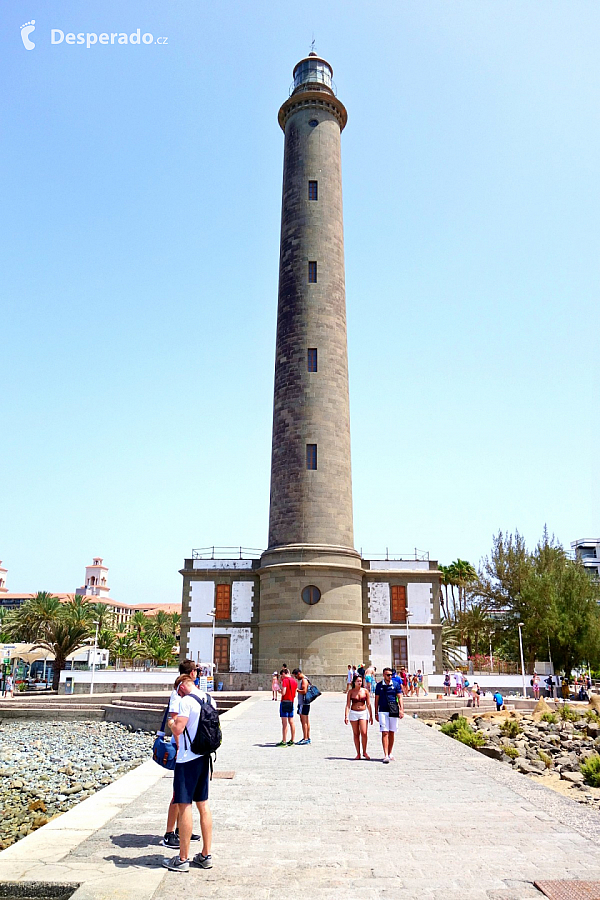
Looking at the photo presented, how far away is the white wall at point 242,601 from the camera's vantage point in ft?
109

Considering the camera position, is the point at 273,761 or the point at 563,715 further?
the point at 563,715

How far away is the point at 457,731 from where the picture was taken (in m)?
17.2

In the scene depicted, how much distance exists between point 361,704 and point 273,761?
6.14 feet

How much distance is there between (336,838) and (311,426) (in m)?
25.4

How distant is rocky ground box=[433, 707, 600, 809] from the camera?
13766 mm

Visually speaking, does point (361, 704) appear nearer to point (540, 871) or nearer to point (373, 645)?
point (540, 871)

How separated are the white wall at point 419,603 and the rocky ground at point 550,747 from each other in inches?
300

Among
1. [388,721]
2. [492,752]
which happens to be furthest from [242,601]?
[388,721]

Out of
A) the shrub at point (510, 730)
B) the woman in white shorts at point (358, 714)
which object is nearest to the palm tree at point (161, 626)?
the shrub at point (510, 730)

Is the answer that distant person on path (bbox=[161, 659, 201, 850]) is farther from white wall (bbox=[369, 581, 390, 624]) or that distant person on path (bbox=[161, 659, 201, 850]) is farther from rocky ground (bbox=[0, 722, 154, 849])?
white wall (bbox=[369, 581, 390, 624])

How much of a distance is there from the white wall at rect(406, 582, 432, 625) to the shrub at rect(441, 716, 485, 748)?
15170 millimetres

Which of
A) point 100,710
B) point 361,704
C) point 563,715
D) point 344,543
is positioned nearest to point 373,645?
point 344,543

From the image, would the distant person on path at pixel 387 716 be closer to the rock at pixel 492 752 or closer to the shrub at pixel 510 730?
the rock at pixel 492 752

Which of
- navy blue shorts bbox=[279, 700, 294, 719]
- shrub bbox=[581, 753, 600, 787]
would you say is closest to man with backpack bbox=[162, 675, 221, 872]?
navy blue shorts bbox=[279, 700, 294, 719]
